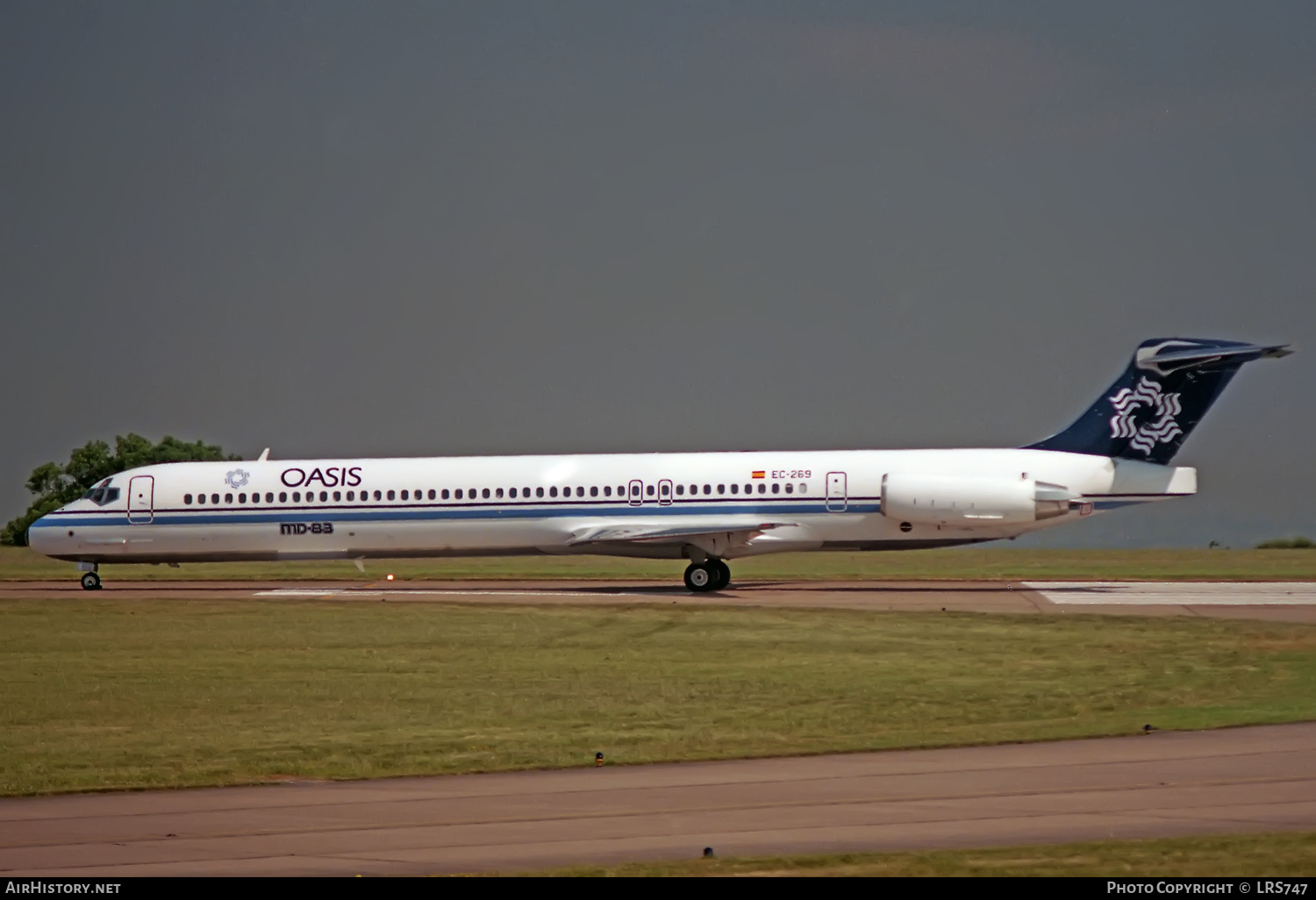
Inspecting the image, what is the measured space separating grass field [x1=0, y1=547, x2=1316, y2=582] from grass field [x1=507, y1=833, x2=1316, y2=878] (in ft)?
115

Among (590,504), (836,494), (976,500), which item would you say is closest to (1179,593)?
(976,500)

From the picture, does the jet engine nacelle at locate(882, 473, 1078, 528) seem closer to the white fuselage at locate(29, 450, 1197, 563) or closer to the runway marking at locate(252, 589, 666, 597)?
the white fuselage at locate(29, 450, 1197, 563)

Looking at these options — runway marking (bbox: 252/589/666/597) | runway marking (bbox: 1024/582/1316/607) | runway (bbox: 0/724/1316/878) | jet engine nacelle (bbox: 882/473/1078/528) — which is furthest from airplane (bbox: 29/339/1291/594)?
runway (bbox: 0/724/1316/878)

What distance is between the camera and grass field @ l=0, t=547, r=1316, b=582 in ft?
160

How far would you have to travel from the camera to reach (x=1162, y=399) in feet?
128

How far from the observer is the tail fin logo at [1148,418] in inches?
1535

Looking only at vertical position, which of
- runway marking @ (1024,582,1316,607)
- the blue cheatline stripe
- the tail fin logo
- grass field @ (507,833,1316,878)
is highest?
the tail fin logo

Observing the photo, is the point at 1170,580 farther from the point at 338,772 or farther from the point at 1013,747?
the point at 338,772

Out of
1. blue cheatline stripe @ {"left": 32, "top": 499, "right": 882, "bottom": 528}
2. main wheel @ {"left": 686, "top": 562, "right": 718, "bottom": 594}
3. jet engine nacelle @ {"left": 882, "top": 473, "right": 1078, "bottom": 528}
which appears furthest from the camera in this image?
main wheel @ {"left": 686, "top": 562, "right": 718, "bottom": 594}

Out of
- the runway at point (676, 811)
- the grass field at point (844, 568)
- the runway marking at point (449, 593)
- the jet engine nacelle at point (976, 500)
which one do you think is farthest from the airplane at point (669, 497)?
the runway at point (676, 811)

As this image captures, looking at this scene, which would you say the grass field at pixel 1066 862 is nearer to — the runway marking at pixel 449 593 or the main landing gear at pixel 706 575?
the runway marking at pixel 449 593
